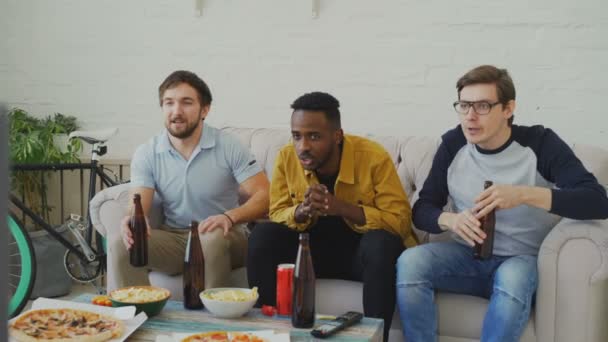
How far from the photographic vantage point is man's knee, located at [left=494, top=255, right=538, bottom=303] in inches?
75.8

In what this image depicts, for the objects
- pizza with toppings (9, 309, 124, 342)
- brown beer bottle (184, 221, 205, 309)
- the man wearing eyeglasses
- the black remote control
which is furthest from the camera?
the man wearing eyeglasses

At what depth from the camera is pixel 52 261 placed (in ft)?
11.2

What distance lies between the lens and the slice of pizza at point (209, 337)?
1.50 meters

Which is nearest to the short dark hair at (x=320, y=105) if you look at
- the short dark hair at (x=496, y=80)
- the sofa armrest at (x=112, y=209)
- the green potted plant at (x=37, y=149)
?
the short dark hair at (x=496, y=80)

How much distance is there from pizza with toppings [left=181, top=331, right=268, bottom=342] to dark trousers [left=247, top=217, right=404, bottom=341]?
0.61 metres

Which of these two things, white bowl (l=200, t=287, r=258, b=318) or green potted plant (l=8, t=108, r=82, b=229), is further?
green potted plant (l=8, t=108, r=82, b=229)

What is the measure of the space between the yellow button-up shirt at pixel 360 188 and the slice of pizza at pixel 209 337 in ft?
2.44

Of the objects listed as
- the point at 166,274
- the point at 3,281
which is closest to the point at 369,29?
the point at 166,274

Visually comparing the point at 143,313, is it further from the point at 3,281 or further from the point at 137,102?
the point at 137,102

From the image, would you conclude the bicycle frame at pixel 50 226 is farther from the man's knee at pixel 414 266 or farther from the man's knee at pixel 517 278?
the man's knee at pixel 517 278

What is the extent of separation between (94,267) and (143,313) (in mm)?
1693

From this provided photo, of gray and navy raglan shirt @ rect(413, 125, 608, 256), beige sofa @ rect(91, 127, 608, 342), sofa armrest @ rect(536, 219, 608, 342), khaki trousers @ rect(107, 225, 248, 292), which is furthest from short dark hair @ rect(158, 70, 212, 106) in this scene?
sofa armrest @ rect(536, 219, 608, 342)

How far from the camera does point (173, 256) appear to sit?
93.8 inches

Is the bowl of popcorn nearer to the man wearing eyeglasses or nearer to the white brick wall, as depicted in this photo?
the man wearing eyeglasses
